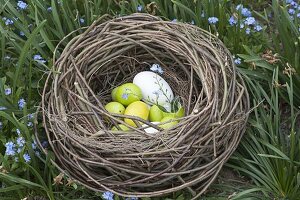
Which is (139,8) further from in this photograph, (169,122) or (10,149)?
(10,149)

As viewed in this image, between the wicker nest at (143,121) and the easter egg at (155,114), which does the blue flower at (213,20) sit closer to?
the wicker nest at (143,121)

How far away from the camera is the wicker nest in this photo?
2266 millimetres

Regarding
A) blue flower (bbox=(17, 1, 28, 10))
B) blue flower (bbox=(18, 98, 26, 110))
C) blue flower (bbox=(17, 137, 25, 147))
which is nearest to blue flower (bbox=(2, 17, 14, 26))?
blue flower (bbox=(17, 1, 28, 10))

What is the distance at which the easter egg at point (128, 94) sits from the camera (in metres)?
2.62

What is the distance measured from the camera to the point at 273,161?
96.9 inches

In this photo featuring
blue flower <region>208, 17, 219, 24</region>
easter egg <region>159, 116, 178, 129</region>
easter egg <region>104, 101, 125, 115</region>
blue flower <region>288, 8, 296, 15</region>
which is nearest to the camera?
easter egg <region>159, 116, 178, 129</region>

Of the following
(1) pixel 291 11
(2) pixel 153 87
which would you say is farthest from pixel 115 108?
(1) pixel 291 11

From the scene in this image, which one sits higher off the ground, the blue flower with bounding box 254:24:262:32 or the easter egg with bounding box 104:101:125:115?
the blue flower with bounding box 254:24:262:32

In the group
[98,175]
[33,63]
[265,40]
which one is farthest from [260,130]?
[33,63]

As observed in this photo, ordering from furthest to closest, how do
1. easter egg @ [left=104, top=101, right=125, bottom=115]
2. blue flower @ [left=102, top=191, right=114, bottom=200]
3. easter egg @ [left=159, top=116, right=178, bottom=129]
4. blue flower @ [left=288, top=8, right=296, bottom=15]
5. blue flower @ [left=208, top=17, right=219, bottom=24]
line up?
1. blue flower @ [left=288, top=8, right=296, bottom=15]
2. blue flower @ [left=208, top=17, right=219, bottom=24]
3. easter egg @ [left=104, top=101, right=125, bottom=115]
4. easter egg @ [left=159, top=116, right=178, bottom=129]
5. blue flower @ [left=102, top=191, right=114, bottom=200]

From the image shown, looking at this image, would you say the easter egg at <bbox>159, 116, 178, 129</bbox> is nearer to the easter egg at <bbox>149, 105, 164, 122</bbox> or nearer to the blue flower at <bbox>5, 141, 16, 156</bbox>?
the easter egg at <bbox>149, 105, 164, 122</bbox>

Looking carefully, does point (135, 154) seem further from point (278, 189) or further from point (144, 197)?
point (278, 189)

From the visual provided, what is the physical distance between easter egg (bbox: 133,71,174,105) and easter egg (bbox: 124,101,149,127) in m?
0.09

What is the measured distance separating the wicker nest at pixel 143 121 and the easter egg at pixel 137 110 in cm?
12
